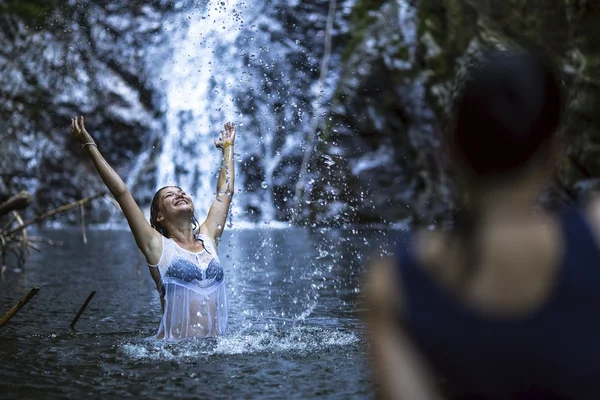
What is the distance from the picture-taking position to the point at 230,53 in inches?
746

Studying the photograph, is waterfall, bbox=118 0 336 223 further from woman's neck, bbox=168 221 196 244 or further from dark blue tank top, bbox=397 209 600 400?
dark blue tank top, bbox=397 209 600 400

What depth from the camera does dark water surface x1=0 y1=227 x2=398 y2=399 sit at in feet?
11.9

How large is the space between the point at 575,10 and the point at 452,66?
309cm

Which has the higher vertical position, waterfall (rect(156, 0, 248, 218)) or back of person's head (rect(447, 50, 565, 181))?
waterfall (rect(156, 0, 248, 218))

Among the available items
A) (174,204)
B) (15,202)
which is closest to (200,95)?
(15,202)

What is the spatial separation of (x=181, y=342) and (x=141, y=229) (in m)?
0.72

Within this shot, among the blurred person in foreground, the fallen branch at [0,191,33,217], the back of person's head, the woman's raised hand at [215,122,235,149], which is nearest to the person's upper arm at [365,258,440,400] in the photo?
the blurred person in foreground

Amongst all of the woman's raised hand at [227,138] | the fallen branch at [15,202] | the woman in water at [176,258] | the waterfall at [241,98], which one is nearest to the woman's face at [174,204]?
the woman in water at [176,258]

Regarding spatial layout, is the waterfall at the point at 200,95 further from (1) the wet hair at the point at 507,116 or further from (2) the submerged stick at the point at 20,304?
(1) the wet hair at the point at 507,116

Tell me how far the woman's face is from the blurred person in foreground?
137 inches

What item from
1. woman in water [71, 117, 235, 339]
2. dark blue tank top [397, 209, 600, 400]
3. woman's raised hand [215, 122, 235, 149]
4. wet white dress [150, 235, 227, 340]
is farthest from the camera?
woman's raised hand [215, 122, 235, 149]

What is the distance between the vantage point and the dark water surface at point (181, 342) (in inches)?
142

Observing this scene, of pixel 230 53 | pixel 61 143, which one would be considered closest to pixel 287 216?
pixel 230 53

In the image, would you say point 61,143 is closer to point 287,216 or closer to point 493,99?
point 287,216
